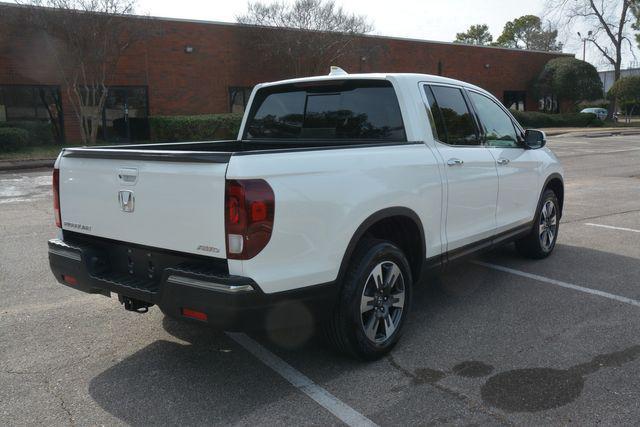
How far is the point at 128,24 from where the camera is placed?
21.3 metres

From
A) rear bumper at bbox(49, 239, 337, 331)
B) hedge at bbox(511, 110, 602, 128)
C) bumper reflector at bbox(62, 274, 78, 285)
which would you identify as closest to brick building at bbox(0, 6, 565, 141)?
hedge at bbox(511, 110, 602, 128)

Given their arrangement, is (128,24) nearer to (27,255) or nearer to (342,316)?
(27,255)

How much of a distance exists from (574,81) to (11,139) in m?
33.5

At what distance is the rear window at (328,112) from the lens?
4.49 metres

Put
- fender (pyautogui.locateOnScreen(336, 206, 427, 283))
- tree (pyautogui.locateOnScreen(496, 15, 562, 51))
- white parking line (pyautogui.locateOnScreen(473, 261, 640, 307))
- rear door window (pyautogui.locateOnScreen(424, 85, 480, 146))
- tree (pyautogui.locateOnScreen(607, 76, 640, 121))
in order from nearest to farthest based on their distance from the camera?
fender (pyautogui.locateOnScreen(336, 206, 427, 283))
rear door window (pyautogui.locateOnScreen(424, 85, 480, 146))
white parking line (pyautogui.locateOnScreen(473, 261, 640, 307))
tree (pyautogui.locateOnScreen(607, 76, 640, 121))
tree (pyautogui.locateOnScreen(496, 15, 562, 51))

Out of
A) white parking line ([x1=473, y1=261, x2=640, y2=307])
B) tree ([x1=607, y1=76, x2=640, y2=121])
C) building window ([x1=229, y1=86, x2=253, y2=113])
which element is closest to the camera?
white parking line ([x1=473, y1=261, x2=640, y2=307])

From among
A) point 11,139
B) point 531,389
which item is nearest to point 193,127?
point 11,139

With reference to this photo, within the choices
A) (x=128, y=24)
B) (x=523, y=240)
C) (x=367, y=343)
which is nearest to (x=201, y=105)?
(x=128, y=24)

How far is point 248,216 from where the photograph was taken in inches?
120

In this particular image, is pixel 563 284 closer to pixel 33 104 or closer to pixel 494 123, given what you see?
pixel 494 123

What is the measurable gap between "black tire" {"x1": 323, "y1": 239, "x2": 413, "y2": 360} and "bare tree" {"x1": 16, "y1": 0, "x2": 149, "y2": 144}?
63.1ft

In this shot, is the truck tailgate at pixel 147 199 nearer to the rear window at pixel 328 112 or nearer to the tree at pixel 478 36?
the rear window at pixel 328 112

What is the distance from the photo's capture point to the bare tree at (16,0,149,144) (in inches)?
777

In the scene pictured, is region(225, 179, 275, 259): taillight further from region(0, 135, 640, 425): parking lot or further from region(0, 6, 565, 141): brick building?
region(0, 6, 565, 141): brick building
